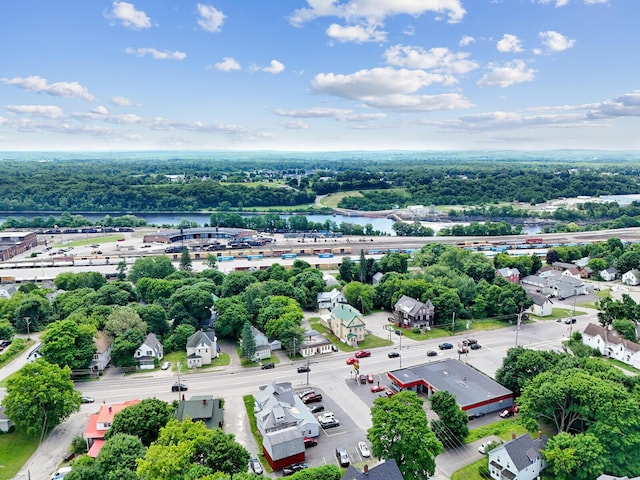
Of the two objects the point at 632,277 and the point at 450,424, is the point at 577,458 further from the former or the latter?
the point at 632,277

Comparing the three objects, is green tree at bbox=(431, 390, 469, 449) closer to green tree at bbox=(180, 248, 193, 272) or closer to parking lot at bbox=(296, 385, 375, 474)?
parking lot at bbox=(296, 385, 375, 474)

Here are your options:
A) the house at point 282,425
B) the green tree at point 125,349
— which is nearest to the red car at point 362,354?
Result: the house at point 282,425

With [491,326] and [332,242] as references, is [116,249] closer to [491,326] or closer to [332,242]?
[332,242]

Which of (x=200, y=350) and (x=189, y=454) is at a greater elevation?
(x=189, y=454)

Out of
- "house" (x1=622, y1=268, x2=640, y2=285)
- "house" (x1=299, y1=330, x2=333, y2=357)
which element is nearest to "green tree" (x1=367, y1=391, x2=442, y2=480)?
"house" (x1=299, y1=330, x2=333, y2=357)

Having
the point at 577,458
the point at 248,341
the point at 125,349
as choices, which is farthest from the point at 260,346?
the point at 577,458

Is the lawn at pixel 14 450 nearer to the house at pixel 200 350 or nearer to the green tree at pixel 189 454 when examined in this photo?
the green tree at pixel 189 454

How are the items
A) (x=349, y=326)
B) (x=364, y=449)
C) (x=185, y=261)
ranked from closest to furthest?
1. (x=364, y=449)
2. (x=349, y=326)
3. (x=185, y=261)
